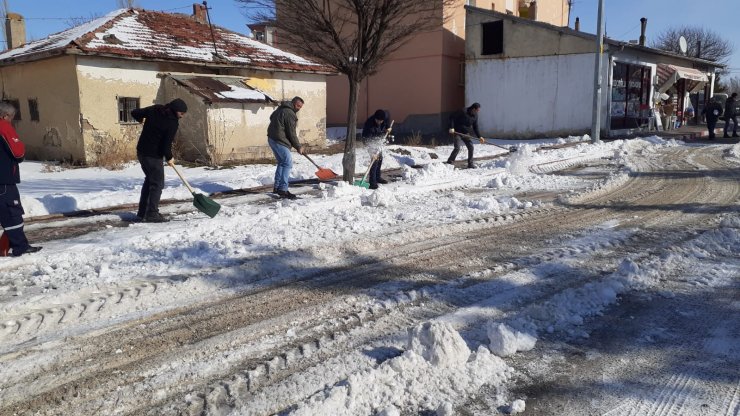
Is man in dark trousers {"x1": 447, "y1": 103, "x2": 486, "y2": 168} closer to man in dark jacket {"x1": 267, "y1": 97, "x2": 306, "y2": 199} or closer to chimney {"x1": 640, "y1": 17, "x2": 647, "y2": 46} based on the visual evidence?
man in dark jacket {"x1": 267, "y1": 97, "x2": 306, "y2": 199}

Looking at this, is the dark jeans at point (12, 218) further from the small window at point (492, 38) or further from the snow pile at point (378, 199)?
the small window at point (492, 38)

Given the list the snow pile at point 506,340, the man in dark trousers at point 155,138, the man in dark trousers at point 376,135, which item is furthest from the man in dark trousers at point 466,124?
the snow pile at point 506,340

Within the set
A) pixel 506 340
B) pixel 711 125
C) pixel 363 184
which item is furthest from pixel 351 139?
pixel 711 125

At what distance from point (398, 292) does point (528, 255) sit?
6.05ft

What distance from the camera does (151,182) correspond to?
7293mm

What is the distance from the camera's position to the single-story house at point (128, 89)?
1465 centimetres

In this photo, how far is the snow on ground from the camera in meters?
3.12

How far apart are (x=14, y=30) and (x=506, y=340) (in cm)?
2263

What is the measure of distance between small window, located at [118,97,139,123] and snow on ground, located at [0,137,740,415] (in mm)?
4169

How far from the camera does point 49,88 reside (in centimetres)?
1527

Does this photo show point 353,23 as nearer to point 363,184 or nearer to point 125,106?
point 363,184

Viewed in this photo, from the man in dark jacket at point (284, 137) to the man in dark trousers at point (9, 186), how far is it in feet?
13.2

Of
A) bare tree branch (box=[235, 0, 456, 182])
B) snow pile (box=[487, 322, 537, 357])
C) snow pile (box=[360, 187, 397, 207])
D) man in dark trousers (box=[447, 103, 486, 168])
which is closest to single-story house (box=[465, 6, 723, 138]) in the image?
man in dark trousers (box=[447, 103, 486, 168])

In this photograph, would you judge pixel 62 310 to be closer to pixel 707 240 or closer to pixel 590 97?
pixel 707 240
